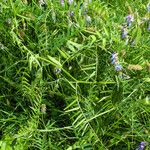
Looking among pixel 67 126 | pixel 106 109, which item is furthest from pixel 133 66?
pixel 67 126

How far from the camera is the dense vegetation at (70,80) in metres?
1.76

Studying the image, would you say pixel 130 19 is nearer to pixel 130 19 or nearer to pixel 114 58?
pixel 130 19

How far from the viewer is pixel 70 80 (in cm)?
182

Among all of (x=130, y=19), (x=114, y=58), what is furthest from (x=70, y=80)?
(x=130, y=19)

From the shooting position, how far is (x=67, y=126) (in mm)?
1844

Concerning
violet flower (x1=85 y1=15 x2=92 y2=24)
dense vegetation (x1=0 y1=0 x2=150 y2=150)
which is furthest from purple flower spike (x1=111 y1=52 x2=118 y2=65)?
violet flower (x1=85 y1=15 x2=92 y2=24)

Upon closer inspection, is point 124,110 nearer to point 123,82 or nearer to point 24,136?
point 123,82

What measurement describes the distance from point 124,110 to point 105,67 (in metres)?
0.19

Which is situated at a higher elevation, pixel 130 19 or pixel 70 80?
pixel 130 19

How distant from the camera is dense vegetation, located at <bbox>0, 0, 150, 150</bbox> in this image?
69.2 inches

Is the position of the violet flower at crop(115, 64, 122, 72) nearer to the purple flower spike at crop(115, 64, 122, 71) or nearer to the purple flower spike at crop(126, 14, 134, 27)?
the purple flower spike at crop(115, 64, 122, 71)

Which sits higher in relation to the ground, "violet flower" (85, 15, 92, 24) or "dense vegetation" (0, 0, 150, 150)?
"violet flower" (85, 15, 92, 24)

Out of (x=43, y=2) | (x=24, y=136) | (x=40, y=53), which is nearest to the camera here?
(x=24, y=136)

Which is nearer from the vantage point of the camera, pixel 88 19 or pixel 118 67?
pixel 118 67
